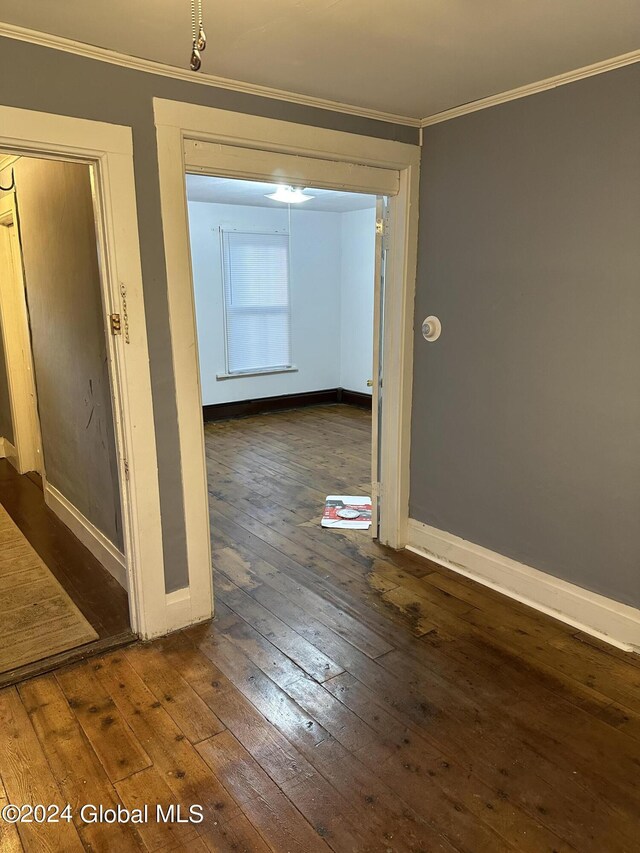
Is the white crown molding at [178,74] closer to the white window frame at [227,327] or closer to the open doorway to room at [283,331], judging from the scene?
the open doorway to room at [283,331]

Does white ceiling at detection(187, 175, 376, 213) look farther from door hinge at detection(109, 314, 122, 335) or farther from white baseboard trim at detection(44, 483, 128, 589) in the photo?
door hinge at detection(109, 314, 122, 335)

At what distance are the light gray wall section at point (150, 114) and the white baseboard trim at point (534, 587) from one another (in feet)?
4.65

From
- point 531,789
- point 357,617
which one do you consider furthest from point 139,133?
point 531,789

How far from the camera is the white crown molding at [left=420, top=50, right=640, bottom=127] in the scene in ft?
7.37

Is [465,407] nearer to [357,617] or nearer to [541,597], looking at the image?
[541,597]

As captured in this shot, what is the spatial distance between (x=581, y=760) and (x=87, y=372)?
274 centimetres

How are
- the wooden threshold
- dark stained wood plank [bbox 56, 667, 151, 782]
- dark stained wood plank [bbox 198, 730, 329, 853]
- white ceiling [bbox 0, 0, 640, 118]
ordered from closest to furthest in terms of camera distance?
dark stained wood plank [bbox 198, 730, 329, 853] → white ceiling [bbox 0, 0, 640, 118] → dark stained wood plank [bbox 56, 667, 151, 782] → the wooden threshold

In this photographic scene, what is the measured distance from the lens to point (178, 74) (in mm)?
2295

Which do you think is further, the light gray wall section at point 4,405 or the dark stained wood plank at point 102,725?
the light gray wall section at point 4,405

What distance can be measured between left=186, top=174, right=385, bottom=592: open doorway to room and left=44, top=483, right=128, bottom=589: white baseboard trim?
46.2 inches

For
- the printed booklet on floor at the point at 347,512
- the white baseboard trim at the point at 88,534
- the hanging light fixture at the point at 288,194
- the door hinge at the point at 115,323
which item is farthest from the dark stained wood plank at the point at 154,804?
the hanging light fixture at the point at 288,194

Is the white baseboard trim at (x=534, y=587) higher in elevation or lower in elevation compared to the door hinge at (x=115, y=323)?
lower

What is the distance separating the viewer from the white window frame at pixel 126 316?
2.08m

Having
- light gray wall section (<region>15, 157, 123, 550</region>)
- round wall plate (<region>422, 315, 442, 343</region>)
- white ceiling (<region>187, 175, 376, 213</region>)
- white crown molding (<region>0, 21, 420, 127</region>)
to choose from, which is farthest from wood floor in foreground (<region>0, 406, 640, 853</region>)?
white ceiling (<region>187, 175, 376, 213</region>)
